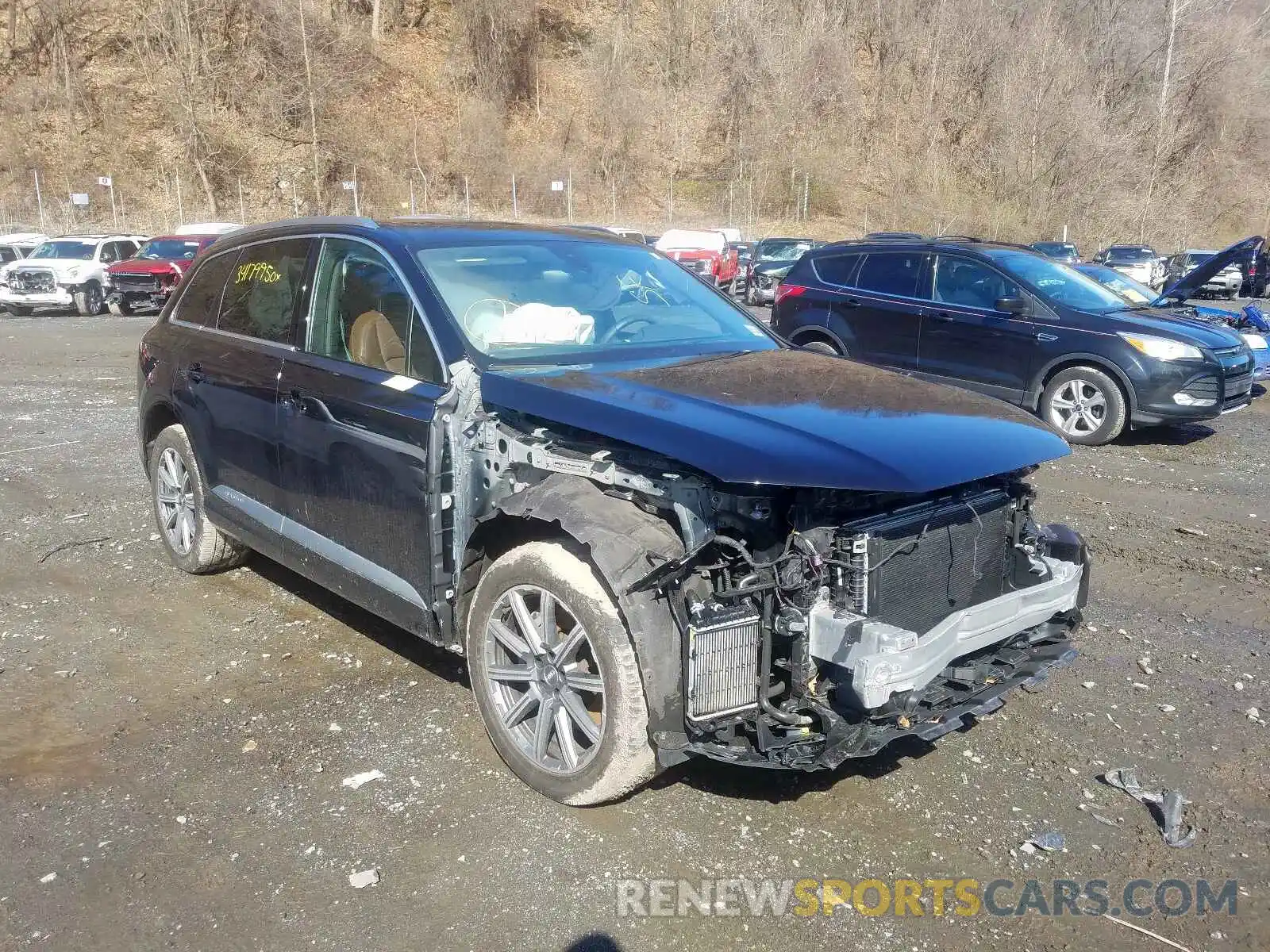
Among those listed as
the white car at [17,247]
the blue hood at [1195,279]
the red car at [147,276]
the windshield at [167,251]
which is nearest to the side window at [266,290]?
the blue hood at [1195,279]

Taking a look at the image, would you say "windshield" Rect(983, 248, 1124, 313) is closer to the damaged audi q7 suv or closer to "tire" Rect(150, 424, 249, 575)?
the damaged audi q7 suv

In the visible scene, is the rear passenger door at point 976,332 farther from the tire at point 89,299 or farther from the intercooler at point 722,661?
the tire at point 89,299

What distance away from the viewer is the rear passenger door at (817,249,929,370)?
10125mm

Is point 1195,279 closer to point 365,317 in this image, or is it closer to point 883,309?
point 883,309

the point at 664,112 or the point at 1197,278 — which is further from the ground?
the point at 664,112

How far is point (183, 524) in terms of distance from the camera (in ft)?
18.4

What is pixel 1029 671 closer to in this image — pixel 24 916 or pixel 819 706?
pixel 819 706

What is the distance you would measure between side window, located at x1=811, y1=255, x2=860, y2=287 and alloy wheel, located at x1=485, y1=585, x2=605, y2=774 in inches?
316

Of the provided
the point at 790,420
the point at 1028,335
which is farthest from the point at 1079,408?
the point at 790,420

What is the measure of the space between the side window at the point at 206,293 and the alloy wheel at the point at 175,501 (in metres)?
0.75

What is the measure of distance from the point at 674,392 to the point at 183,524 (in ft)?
11.3

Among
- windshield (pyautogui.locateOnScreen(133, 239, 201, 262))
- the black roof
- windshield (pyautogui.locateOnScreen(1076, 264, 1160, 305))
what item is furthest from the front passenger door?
windshield (pyautogui.locateOnScreen(133, 239, 201, 262))

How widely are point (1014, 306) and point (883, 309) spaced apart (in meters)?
1.31

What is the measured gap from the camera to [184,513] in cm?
558
